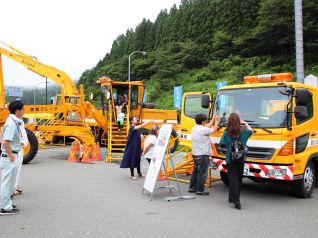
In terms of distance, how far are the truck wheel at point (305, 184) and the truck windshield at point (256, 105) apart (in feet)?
4.24

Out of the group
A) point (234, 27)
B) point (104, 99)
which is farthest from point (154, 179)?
point (234, 27)

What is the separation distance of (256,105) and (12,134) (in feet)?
16.1

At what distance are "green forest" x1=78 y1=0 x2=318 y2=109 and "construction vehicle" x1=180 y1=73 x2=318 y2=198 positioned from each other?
25893mm

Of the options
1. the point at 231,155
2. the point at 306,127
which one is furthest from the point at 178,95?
the point at 231,155

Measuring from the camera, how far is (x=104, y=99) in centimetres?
1791

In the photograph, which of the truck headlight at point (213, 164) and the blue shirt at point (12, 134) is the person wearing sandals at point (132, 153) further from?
the blue shirt at point (12, 134)

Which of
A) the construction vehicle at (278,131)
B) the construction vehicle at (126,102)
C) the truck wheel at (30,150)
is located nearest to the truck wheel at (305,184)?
the construction vehicle at (278,131)

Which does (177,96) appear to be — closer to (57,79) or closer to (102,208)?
(57,79)

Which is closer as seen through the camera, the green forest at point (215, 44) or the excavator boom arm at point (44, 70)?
the excavator boom arm at point (44, 70)

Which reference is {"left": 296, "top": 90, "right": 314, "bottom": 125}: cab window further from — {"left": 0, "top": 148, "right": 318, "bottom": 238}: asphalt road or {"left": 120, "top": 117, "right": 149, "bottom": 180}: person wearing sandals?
{"left": 120, "top": 117, "right": 149, "bottom": 180}: person wearing sandals

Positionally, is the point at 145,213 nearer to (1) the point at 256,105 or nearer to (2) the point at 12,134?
(2) the point at 12,134

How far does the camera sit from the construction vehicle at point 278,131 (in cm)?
749

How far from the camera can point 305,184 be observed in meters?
8.05

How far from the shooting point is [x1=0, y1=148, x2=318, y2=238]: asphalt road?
574cm
